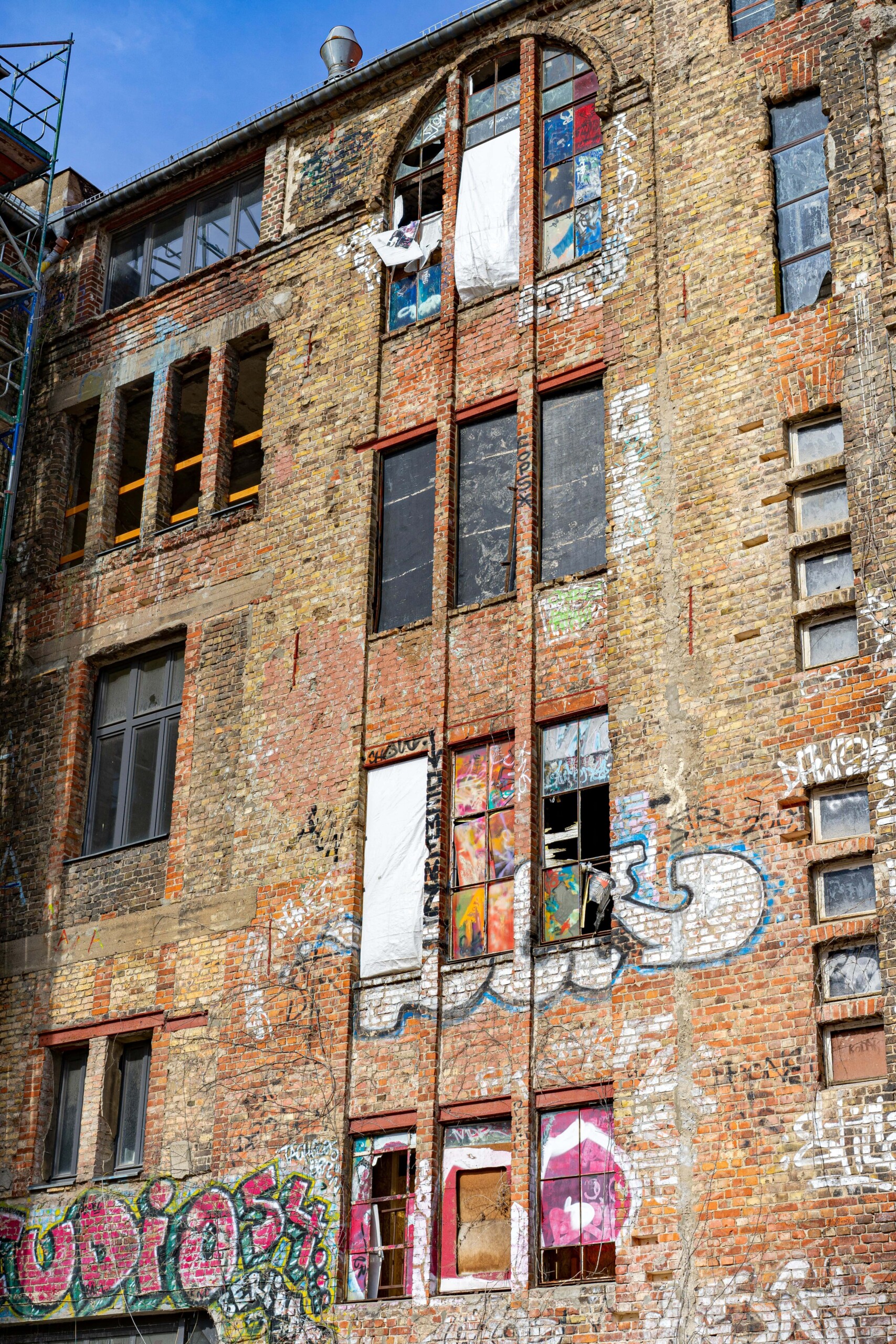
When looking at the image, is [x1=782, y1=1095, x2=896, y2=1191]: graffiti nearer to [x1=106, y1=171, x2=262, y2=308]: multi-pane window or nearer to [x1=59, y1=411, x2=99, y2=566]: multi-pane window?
[x1=59, y1=411, x2=99, y2=566]: multi-pane window

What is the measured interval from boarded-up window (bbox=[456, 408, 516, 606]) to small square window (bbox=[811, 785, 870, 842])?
13.7 feet

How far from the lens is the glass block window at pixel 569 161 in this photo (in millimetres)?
17141

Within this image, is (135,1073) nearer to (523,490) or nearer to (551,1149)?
(551,1149)

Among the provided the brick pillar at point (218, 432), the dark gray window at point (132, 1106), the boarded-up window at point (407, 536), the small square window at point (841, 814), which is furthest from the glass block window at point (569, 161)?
the dark gray window at point (132, 1106)

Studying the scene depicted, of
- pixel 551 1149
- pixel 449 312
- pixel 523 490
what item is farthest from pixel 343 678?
pixel 551 1149

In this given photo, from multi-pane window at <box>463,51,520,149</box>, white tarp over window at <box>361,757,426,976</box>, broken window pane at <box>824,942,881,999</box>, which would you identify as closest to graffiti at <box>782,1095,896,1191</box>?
broken window pane at <box>824,942,881,999</box>

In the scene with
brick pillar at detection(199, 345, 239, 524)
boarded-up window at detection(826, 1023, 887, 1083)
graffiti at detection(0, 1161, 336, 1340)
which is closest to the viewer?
boarded-up window at detection(826, 1023, 887, 1083)

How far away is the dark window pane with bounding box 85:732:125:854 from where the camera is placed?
738 inches

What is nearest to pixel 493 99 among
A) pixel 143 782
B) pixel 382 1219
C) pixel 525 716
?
pixel 525 716

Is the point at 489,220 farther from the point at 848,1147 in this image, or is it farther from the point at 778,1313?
the point at 778,1313

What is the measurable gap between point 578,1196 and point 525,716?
4.34 metres

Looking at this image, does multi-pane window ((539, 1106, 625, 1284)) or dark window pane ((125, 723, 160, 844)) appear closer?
multi-pane window ((539, 1106, 625, 1284))

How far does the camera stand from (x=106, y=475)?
2048 cm

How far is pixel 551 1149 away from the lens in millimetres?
13859
